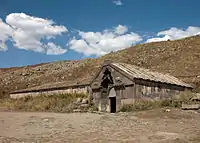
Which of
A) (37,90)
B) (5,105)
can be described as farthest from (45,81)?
(5,105)

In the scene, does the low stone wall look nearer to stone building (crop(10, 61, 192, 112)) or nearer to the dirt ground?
stone building (crop(10, 61, 192, 112))

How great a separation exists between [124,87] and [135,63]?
2784 cm

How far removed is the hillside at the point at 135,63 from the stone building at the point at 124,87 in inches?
670

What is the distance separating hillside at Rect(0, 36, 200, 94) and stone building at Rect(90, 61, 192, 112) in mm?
17007

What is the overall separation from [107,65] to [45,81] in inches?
1136

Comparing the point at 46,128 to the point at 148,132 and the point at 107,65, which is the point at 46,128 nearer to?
the point at 148,132

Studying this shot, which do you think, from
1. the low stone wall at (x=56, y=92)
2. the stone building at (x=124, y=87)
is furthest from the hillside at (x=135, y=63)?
the stone building at (x=124, y=87)

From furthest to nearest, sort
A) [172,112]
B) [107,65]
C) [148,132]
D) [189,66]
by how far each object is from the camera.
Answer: [189,66] → [107,65] → [172,112] → [148,132]

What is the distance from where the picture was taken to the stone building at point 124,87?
22.1 m

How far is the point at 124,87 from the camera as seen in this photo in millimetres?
22516

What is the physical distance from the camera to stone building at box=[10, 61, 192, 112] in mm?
22062

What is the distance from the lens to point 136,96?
2173 centimetres

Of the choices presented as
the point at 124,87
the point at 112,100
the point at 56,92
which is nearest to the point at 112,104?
the point at 112,100

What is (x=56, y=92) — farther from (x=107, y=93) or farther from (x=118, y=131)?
A: (x=118, y=131)
